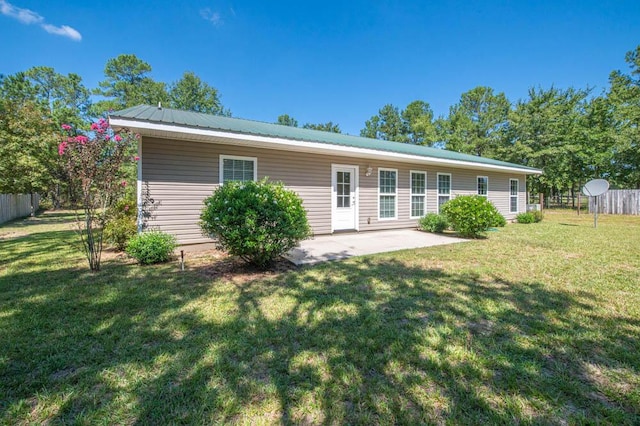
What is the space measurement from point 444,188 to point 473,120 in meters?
24.5

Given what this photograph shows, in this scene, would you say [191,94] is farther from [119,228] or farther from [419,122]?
[119,228]

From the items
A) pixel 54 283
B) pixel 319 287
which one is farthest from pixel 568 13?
pixel 54 283

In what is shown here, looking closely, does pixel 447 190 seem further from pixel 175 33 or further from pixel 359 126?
pixel 359 126

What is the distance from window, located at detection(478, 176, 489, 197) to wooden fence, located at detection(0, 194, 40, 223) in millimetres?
20780

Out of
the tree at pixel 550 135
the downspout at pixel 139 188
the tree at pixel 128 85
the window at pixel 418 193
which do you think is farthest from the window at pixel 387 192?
the tree at pixel 128 85

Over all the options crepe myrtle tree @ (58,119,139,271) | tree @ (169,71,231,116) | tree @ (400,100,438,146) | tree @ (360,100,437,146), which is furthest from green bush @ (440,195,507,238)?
tree @ (169,71,231,116)

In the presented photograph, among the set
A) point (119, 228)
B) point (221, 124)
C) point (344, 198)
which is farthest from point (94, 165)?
point (344, 198)

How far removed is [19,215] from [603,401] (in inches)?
887

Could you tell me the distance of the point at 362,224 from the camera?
28.3 ft

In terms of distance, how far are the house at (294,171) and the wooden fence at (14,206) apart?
37.4 feet

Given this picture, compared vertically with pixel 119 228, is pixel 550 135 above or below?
above

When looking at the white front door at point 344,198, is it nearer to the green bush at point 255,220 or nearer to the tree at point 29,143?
the green bush at point 255,220

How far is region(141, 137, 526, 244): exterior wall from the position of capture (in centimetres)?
575

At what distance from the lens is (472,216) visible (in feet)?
23.9
